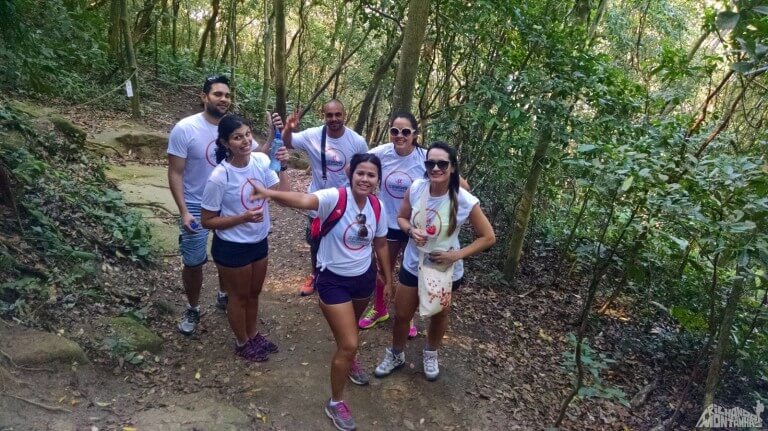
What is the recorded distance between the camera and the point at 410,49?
507cm

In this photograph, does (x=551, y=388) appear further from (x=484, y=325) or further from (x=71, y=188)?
(x=71, y=188)

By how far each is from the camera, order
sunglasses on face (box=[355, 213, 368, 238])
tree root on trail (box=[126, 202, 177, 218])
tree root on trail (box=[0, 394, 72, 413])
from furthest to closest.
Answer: tree root on trail (box=[126, 202, 177, 218]) → sunglasses on face (box=[355, 213, 368, 238]) → tree root on trail (box=[0, 394, 72, 413])

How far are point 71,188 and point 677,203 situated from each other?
596 cm

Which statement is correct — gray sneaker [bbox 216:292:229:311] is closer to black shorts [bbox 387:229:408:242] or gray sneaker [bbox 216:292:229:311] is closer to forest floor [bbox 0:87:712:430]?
forest floor [bbox 0:87:712:430]

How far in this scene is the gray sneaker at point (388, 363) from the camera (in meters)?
4.00

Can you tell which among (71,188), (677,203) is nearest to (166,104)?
(71,188)

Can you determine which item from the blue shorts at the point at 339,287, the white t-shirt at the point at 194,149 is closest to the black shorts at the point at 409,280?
the blue shorts at the point at 339,287

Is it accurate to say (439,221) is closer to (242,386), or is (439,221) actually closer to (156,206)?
(242,386)

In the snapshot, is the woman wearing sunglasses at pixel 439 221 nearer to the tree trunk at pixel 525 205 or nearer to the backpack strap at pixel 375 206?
the backpack strap at pixel 375 206

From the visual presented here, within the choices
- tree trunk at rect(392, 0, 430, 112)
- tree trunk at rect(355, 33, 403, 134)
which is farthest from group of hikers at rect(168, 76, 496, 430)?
tree trunk at rect(355, 33, 403, 134)

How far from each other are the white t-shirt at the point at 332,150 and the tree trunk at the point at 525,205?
222 cm

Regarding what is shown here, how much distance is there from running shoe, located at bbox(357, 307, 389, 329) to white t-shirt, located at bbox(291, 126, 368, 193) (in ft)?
4.32

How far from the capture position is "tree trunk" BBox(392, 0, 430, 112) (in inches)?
197

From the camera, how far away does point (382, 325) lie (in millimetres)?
4762
